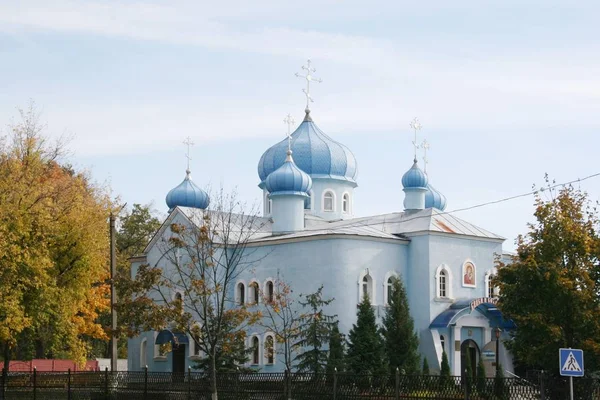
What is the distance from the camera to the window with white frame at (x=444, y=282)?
3694 cm

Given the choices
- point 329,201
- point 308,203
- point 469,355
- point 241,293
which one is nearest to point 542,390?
point 469,355

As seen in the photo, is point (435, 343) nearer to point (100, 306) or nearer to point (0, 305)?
point (100, 306)

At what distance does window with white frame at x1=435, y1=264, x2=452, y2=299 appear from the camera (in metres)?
36.9

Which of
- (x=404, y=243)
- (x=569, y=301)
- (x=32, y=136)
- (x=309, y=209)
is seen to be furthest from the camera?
(x=309, y=209)

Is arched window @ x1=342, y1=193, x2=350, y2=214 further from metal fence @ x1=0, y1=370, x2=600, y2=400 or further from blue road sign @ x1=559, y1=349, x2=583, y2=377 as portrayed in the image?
blue road sign @ x1=559, y1=349, x2=583, y2=377

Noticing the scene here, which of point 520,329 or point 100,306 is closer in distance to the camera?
point 520,329

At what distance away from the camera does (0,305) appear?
27.2m

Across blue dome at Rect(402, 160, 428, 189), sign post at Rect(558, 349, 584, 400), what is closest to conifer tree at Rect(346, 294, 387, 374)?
blue dome at Rect(402, 160, 428, 189)

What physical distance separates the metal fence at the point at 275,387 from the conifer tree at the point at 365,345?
29.2 ft

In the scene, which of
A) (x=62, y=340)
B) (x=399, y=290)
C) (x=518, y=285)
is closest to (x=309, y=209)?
(x=399, y=290)

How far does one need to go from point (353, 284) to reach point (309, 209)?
870 centimetres

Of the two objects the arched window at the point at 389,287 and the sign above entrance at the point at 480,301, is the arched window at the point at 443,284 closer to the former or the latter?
the sign above entrance at the point at 480,301

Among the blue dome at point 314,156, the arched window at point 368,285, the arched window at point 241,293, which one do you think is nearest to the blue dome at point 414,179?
the blue dome at point 314,156

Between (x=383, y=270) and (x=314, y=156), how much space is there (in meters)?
9.20
